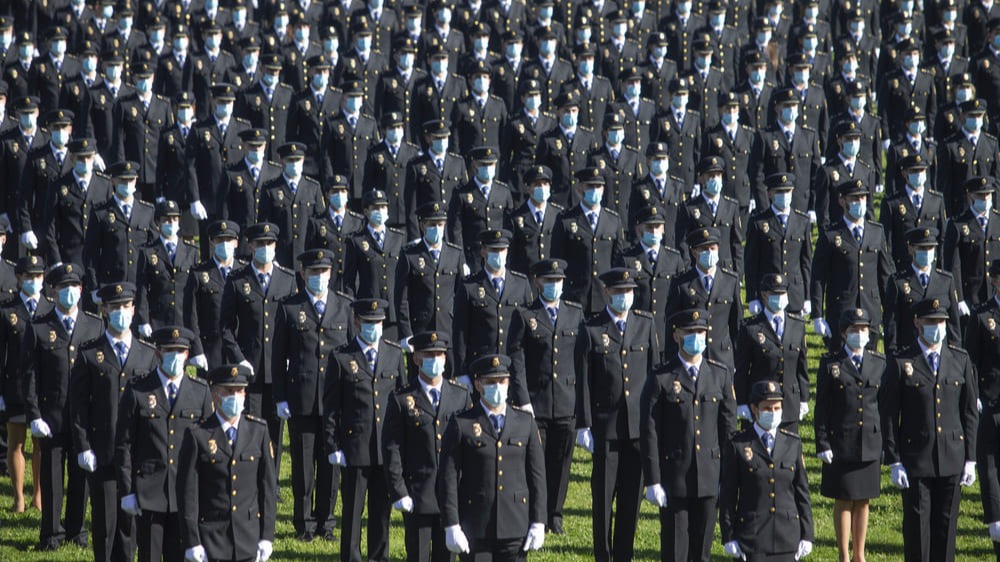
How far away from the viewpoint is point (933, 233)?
1700 centimetres

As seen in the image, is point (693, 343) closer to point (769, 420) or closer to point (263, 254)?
point (769, 420)

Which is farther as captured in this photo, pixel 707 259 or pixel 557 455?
pixel 707 259

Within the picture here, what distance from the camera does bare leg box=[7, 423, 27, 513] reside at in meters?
15.4

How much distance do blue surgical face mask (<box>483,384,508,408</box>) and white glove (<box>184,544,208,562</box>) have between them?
2.29 m

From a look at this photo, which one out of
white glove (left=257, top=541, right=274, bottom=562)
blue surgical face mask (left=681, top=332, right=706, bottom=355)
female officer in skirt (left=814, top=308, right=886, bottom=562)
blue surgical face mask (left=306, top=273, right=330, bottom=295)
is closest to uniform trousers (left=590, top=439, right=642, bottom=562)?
blue surgical face mask (left=681, top=332, right=706, bottom=355)

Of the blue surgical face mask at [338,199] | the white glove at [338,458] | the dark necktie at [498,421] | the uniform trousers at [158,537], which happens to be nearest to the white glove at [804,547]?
the dark necktie at [498,421]

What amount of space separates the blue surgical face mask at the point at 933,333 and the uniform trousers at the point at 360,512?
459 cm

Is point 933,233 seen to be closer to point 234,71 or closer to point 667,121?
point 667,121

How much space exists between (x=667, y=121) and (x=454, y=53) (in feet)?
15.5

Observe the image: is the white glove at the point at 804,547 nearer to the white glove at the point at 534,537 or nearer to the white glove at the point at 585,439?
the white glove at the point at 534,537

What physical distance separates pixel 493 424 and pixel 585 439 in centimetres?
197

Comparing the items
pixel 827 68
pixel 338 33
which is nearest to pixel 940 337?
pixel 827 68

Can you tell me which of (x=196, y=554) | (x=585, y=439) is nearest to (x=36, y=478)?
(x=196, y=554)

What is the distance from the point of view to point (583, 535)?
15.1m
